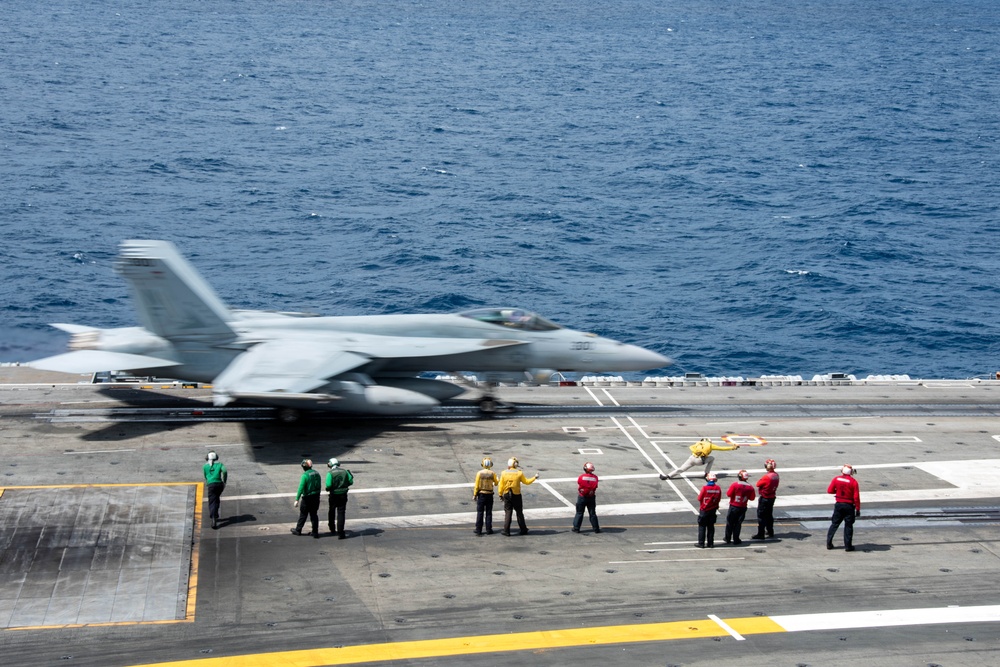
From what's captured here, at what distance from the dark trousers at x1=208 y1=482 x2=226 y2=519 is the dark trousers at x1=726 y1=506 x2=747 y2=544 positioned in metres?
9.89

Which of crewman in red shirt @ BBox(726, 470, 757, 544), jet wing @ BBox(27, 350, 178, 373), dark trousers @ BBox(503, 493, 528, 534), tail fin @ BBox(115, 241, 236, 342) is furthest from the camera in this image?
tail fin @ BBox(115, 241, 236, 342)

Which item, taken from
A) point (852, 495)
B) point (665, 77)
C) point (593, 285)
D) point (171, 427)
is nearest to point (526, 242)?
point (593, 285)

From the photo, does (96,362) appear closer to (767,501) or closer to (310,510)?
(310,510)

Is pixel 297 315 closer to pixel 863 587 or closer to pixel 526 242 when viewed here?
pixel 863 587

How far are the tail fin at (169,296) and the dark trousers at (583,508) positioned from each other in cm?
1295

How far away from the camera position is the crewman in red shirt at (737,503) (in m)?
20.9

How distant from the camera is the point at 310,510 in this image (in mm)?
20922

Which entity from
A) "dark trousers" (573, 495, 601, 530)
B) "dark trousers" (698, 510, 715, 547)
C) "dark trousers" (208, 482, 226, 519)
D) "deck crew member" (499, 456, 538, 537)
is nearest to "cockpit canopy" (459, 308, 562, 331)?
"dark trousers" (573, 495, 601, 530)

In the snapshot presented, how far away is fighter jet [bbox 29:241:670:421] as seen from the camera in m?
28.6

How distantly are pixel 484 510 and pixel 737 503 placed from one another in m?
4.91

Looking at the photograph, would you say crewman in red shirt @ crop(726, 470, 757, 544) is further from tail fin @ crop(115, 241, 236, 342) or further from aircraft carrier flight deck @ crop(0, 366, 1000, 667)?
tail fin @ crop(115, 241, 236, 342)

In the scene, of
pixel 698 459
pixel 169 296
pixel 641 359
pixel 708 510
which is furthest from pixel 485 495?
pixel 169 296

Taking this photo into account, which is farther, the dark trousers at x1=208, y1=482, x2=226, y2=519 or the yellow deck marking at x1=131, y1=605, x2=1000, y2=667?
the dark trousers at x1=208, y1=482, x2=226, y2=519

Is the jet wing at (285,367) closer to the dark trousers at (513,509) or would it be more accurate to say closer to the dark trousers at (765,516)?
the dark trousers at (513,509)
